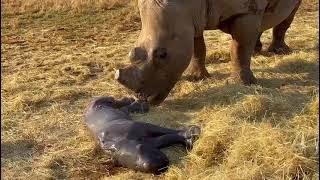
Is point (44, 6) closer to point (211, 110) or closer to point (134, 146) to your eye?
point (211, 110)

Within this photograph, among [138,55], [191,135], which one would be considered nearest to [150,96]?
[138,55]

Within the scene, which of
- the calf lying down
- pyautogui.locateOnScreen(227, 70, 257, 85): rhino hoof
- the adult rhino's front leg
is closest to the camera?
the calf lying down

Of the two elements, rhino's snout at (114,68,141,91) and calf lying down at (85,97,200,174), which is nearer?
calf lying down at (85,97,200,174)

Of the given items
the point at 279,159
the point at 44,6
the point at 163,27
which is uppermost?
the point at 163,27

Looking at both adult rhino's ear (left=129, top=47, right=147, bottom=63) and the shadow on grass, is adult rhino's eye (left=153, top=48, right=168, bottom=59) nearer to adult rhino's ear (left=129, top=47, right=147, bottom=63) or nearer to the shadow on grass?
adult rhino's ear (left=129, top=47, right=147, bottom=63)

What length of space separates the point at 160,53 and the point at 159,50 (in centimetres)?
3

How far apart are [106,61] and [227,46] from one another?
173 centimetres

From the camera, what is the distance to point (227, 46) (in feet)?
28.6

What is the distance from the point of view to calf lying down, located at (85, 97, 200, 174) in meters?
4.84

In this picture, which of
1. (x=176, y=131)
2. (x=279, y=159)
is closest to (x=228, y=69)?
(x=176, y=131)

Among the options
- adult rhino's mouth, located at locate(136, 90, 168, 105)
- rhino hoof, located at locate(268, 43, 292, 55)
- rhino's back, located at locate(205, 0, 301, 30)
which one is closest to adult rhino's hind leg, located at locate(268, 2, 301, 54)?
rhino hoof, located at locate(268, 43, 292, 55)

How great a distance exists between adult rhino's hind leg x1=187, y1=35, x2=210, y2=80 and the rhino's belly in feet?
2.54

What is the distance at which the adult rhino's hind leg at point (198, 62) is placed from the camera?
7.22m

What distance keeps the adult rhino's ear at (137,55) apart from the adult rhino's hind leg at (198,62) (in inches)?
49.2
